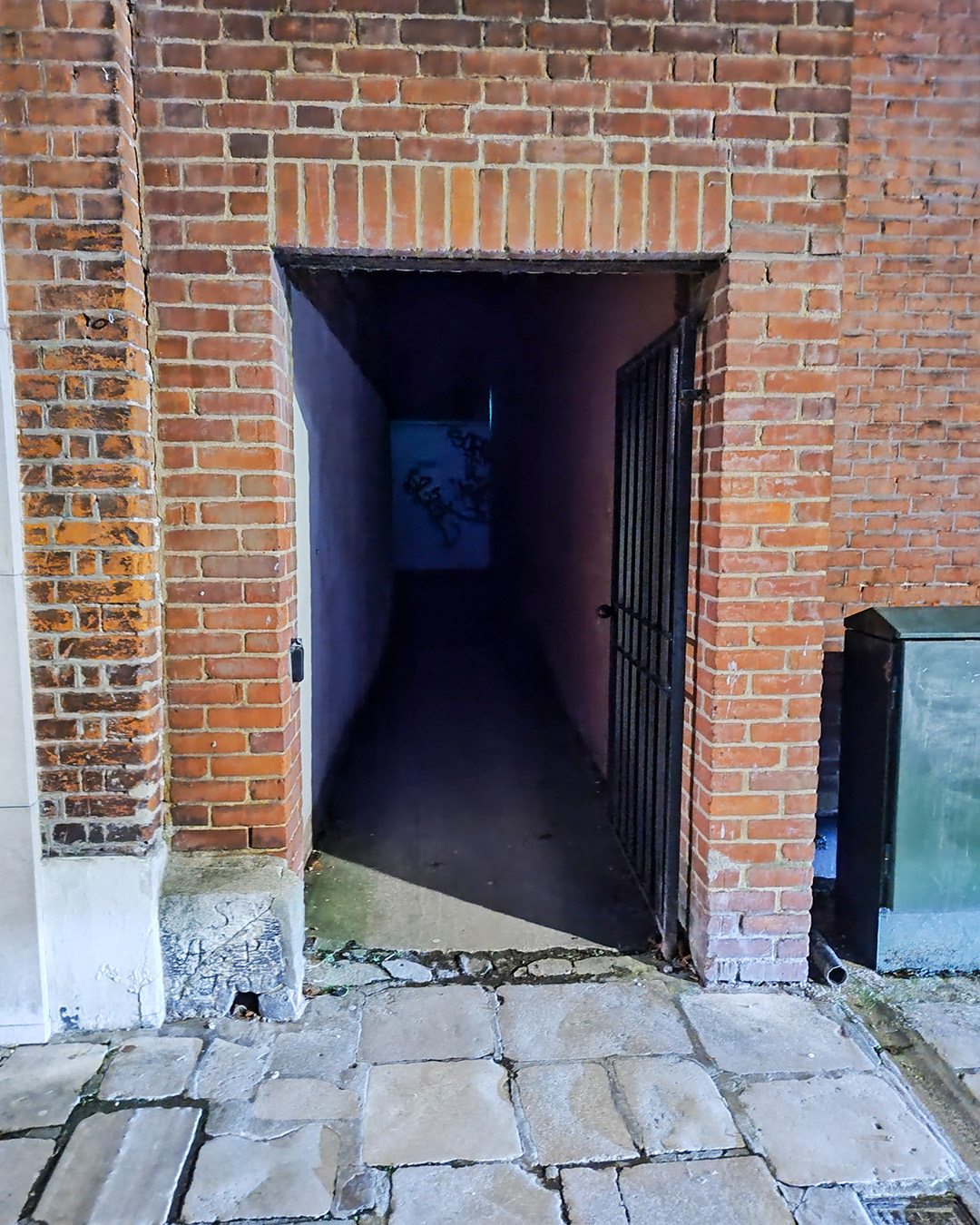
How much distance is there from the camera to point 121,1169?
2191mm

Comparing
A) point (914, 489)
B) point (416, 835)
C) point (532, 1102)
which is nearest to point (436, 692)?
point (416, 835)

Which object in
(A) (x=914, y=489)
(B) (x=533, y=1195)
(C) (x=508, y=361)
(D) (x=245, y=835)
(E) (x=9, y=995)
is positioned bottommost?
(B) (x=533, y=1195)

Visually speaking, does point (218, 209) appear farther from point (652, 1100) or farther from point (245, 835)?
point (652, 1100)

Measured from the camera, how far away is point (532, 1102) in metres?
2.45

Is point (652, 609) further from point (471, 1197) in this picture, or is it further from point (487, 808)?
point (471, 1197)

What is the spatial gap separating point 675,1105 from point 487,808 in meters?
2.45

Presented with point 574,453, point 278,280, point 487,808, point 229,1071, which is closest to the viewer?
point 229,1071

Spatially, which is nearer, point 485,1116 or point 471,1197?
point 471,1197

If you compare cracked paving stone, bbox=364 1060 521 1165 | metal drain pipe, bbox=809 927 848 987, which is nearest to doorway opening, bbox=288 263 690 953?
metal drain pipe, bbox=809 927 848 987

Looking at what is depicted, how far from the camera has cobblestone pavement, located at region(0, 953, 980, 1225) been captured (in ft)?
A: 6.90

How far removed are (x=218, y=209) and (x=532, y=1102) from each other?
9.48 feet

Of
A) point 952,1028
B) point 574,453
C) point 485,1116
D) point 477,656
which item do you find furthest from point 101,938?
point 477,656

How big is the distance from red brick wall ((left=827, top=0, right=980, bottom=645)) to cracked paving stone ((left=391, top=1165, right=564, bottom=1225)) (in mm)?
2787

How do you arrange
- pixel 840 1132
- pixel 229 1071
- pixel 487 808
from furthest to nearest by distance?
pixel 487 808 → pixel 229 1071 → pixel 840 1132
